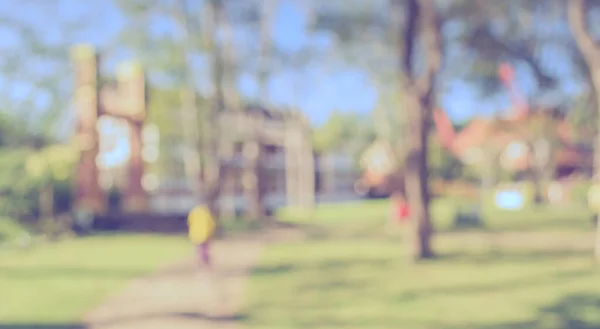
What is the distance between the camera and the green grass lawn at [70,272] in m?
8.89

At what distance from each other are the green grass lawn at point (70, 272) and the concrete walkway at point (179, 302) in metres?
0.43

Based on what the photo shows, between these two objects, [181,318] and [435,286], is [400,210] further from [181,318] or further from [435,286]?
[181,318]

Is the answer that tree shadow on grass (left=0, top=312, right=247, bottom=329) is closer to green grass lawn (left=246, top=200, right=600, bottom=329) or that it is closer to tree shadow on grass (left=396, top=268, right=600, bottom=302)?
green grass lawn (left=246, top=200, right=600, bottom=329)

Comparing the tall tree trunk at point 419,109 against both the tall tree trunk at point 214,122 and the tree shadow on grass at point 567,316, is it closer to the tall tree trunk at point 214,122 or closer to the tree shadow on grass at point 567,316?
the tree shadow on grass at point 567,316

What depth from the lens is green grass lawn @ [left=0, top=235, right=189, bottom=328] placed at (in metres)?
8.89

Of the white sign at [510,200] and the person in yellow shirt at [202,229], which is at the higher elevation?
the person in yellow shirt at [202,229]

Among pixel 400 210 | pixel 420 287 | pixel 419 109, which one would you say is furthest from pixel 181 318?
pixel 400 210

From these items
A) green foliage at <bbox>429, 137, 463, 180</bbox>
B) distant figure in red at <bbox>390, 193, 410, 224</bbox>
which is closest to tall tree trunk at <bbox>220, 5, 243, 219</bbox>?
distant figure in red at <bbox>390, 193, 410, 224</bbox>

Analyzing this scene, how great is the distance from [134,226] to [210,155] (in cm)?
450

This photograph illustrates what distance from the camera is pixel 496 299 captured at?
374 inches

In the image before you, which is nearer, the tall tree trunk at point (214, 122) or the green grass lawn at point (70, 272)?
the green grass lawn at point (70, 272)

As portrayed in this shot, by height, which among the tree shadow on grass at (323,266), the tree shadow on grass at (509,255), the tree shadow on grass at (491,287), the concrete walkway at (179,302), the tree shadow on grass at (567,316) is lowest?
the tree shadow on grass at (567,316)

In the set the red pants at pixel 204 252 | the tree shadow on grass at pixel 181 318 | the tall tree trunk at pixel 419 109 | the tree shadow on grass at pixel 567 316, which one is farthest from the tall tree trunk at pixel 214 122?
the tree shadow on grass at pixel 567 316

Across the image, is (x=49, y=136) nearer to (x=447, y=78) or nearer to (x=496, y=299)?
(x=447, y=78)
